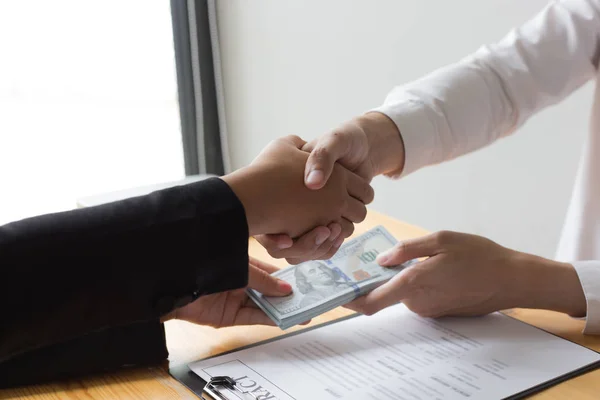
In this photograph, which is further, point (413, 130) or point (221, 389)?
point (413, 130)

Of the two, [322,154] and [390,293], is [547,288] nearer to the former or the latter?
[390,293]

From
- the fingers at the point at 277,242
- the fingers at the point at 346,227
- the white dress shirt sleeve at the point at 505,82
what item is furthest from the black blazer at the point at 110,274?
the white dress shirt sleeve at the point at 505,82

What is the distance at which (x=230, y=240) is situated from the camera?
0.80m

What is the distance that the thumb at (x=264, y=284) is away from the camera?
914 millimetres

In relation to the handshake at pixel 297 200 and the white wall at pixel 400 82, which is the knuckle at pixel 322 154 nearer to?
the handshake at pixel 297 200

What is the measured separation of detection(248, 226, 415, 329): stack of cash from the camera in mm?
884

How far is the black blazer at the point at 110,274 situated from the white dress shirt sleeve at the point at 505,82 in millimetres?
507

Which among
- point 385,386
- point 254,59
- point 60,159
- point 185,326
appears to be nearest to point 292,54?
point 254,59

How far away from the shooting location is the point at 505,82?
1257mm

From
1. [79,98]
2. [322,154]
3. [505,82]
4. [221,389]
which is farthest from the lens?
[79,98]

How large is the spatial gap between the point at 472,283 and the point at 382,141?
1.10 ft

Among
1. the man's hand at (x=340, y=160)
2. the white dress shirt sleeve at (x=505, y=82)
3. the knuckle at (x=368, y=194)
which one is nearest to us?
the man's hand at (x=340, y=160)

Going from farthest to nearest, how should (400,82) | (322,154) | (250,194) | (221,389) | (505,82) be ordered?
(400,82), (505,82), (322,154), (250,194), (221,389)

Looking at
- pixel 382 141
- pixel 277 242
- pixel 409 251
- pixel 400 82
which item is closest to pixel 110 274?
pixel 277 242
